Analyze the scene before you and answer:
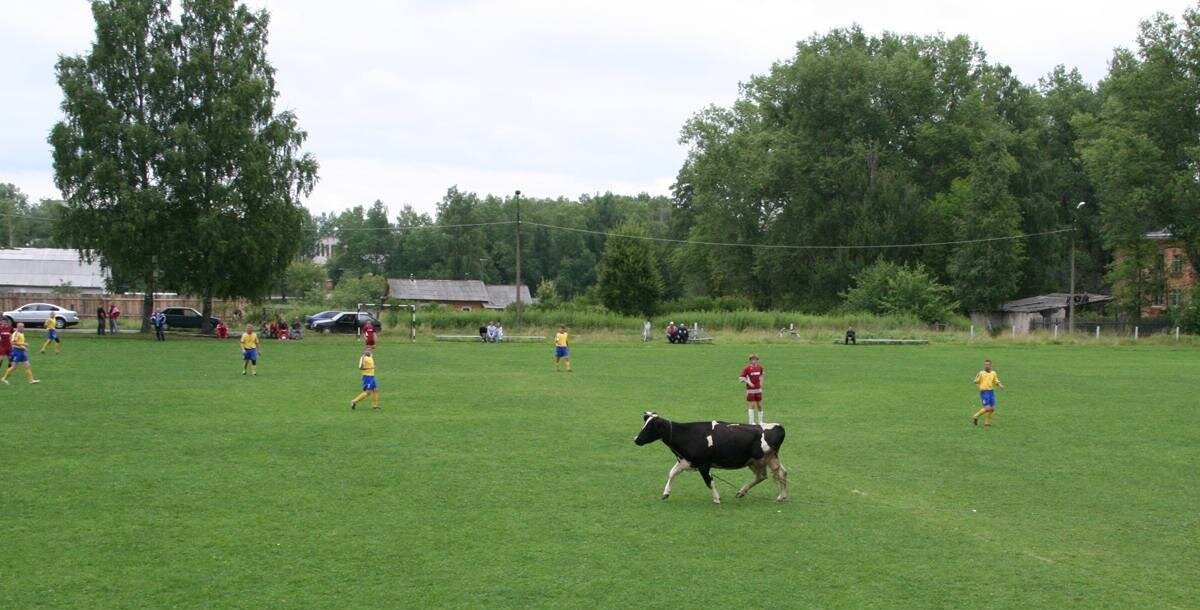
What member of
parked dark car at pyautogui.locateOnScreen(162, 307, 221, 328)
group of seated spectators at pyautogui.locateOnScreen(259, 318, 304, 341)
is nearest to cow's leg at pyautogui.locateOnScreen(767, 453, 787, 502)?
group of seated spectators at pyautogui.locateOnScreen(259, 318, 304, 341)

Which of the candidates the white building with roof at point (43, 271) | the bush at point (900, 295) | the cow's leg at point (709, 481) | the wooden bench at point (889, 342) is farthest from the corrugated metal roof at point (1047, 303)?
the white building with roof at point (43, 271)

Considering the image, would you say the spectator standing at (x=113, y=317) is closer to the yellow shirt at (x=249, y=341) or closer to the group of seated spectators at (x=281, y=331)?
the group of seated spectators at (x=281, y=331)

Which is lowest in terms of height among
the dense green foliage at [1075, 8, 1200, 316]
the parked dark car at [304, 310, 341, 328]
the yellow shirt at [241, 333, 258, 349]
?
the yellow shirt at [241, 333, 258, 349]

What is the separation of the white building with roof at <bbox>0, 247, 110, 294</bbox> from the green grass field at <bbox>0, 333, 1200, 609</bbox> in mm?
82601

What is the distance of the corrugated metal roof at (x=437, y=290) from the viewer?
11862 centimetres

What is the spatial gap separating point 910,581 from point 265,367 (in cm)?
3163

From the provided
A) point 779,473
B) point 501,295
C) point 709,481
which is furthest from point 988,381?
A: point 501,295

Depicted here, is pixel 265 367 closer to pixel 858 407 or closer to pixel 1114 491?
pixel 858 407

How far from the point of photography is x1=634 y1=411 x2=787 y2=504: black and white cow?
14273mm

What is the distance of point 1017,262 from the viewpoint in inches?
3253

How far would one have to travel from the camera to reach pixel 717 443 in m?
14.2

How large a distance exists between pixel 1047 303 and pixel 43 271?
96548mm

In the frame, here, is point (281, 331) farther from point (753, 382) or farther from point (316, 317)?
point (753, 382)

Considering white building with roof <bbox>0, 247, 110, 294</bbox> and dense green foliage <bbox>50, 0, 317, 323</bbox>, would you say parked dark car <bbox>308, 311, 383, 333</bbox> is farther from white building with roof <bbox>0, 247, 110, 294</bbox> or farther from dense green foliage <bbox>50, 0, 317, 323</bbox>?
white building with roof <bbox>0, 247, 110, 294</bbox>
